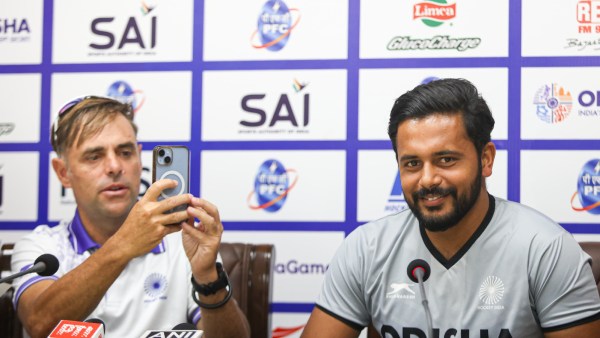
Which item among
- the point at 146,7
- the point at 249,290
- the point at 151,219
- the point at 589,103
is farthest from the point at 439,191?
the point at 146,7

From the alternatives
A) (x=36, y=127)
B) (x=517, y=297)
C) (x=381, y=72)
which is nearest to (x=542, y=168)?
(x=381, y=72)

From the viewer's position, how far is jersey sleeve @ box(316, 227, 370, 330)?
1774 millimetres

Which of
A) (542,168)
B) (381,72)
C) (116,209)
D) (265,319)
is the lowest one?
(265,319)

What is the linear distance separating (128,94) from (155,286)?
1041 mm

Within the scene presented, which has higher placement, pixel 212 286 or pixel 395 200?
pixel 395 200

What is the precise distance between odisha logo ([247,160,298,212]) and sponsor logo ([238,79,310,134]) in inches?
5.7

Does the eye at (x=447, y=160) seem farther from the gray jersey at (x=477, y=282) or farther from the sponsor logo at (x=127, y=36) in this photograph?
the sponsor logo at (x=127, y=36)

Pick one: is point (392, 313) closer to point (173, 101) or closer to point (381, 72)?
point (381, 72)

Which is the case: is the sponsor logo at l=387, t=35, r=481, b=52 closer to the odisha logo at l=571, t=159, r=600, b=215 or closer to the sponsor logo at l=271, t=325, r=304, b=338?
the odisha logo at l=571, t=159, r=600, b=215

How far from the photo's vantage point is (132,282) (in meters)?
1.99

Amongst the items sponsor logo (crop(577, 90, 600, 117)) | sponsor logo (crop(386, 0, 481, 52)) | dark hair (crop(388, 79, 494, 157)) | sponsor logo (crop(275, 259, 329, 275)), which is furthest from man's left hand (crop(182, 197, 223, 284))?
sponsor logo (crop(577, 90, 600, 117))

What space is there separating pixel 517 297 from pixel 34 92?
2.16 metres

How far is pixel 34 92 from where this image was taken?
2787 millimetres

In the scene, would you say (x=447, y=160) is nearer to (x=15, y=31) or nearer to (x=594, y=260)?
(x=594, y=260)
